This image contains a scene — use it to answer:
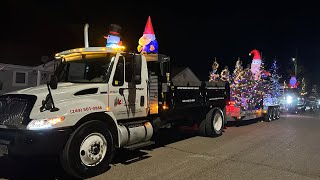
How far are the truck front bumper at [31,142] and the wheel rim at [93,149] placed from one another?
521mm

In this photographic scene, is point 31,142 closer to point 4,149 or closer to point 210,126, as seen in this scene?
point 4,149

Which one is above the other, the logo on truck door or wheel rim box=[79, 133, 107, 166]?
the logo on truck door

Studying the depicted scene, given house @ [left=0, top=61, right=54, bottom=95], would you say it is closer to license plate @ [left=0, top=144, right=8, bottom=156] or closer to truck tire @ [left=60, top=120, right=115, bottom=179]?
truck tire @ [left=60, top=120, right=115, bottom=179]

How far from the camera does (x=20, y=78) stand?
2083 cm

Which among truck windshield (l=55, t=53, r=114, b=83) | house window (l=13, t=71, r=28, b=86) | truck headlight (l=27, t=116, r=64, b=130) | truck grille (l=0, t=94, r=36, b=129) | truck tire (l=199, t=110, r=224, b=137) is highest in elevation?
house window (l=13, t=71, r=28, b=86)

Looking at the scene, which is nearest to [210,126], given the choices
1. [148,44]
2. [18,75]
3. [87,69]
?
[148,44]

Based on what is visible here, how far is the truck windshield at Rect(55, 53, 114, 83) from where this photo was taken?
21.5ft

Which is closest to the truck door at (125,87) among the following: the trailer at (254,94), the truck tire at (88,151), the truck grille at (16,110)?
the truck tire at (88,151)

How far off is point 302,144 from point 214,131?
9.48 ft

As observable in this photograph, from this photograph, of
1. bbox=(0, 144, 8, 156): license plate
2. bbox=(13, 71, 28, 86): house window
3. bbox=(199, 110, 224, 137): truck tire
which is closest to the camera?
bbox=(0, 144, 8, 156): license plate

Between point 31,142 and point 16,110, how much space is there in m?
0.77

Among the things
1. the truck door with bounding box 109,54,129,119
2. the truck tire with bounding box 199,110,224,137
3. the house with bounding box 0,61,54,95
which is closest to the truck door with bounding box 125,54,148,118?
the truck door with bounding box 109,54,129,119

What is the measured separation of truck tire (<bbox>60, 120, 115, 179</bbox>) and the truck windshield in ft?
3.65

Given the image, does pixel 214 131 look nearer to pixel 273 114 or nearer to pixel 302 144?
pixel 302 144
